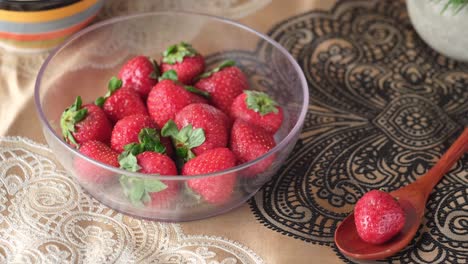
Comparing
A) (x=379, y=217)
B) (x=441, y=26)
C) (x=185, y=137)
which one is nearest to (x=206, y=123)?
(x=185, y=137)

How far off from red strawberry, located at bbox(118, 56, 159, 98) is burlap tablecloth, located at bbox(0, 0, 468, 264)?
0.51ft

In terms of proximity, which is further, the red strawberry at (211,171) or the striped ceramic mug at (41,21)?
the striped ceramic mug at (41,21)

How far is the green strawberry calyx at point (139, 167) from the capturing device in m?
0.85

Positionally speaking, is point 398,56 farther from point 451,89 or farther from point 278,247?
point 278,247

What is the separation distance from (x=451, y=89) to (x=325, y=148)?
10.8 inches

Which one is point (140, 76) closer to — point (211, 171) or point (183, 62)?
point (183, 62)

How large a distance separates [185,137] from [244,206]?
0.13 meters

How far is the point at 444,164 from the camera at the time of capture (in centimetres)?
100

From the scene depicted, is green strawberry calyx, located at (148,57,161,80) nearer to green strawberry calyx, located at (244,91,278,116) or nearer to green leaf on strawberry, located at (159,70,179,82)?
green leaf on strawberry, located at (159,70,179,82)

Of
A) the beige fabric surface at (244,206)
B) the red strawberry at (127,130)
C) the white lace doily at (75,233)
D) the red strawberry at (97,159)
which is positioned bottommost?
the white lace doily at (75,233)

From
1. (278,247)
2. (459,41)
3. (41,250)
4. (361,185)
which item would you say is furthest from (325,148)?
(41,250)

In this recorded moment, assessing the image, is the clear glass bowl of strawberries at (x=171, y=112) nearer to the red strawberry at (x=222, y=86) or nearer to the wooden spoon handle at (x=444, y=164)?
the red strawberry at (x=222, y=86)

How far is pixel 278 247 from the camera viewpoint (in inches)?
35.5

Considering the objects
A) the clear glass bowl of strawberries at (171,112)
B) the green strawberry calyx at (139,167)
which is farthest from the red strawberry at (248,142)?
the green strawberry calyx at (139,167)
